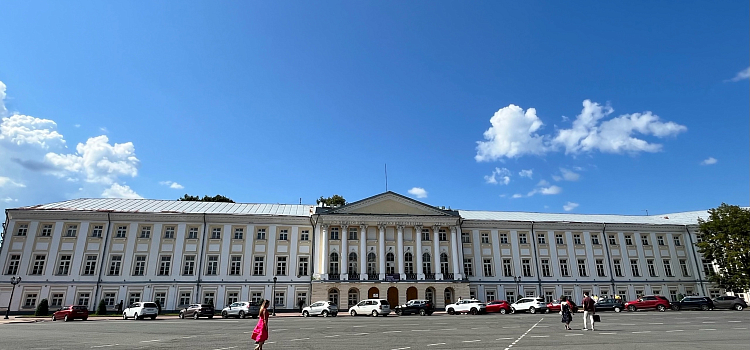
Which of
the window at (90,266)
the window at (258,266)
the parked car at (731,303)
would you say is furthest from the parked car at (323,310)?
the parked car at (731,303)

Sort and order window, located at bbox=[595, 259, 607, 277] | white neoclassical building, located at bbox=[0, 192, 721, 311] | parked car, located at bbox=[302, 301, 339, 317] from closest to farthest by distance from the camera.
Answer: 1. parked car, located at bbox=[302, 301, 339, 317]
2. white neoclassical building, located at bbox=[0, 192, 721, 311]
3. window, located at bbox=[595, 259, 607, 277]

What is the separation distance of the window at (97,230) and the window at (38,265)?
14.8 ft

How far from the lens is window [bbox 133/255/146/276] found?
140 ft

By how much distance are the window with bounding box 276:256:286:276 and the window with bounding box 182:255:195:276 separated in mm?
8643

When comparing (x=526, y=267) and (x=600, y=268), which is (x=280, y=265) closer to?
(x=526, y=267)

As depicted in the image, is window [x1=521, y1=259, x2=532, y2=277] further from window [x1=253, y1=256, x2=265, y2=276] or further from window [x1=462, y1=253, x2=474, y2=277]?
window [x1=253, y1=256, x2=265, y2=276]

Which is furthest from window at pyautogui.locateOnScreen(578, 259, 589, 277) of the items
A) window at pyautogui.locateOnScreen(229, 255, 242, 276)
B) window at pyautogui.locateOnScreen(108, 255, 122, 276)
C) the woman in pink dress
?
window at pyautogui.locateOnScreen(108, 255, 122, 276)

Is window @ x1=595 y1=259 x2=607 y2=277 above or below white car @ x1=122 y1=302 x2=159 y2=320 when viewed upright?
above

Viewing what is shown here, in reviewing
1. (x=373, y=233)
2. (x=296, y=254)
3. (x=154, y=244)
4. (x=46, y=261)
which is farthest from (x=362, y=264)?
(x=46, y=261)

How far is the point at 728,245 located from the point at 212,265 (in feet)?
186

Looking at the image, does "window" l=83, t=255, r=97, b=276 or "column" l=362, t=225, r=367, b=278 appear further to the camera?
"column" l=362, t=225, r=367, b=278

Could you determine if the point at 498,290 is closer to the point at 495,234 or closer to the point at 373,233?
the point at 495,234

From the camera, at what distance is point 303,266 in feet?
150

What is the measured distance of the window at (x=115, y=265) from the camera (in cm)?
4228
